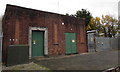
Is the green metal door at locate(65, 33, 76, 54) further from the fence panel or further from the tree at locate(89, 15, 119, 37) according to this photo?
the tree at locate(89, 15, 119, 37)

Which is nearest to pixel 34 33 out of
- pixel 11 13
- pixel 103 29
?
pixel 11 13

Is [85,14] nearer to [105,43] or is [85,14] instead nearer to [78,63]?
[105,43]

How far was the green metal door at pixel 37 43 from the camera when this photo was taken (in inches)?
331

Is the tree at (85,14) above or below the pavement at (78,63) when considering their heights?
above

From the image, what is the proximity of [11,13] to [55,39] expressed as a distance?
4189mm

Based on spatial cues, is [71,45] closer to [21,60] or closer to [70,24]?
[70,24]

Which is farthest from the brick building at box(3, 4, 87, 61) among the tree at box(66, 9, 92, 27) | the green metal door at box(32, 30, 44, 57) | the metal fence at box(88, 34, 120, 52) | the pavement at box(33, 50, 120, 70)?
the tree at box(66, 9, 92, 27)

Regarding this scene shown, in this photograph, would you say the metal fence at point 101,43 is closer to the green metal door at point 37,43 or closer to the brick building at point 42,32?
the brick building at point 42,32

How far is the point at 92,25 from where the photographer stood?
26625 mm

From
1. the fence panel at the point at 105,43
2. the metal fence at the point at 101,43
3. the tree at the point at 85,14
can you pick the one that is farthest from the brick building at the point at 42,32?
the tree at the point at 85,14

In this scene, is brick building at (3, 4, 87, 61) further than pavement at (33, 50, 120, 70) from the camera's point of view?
Yes

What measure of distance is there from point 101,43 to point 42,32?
9.14 metres

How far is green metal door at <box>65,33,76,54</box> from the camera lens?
401 inches

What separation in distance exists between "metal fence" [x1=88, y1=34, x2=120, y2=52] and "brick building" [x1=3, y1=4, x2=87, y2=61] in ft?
4.55
